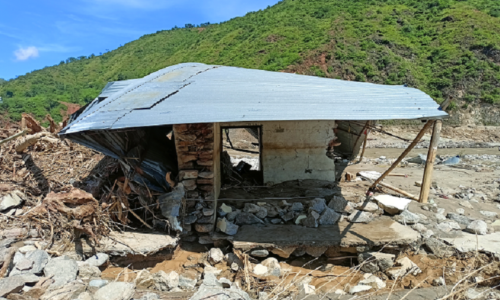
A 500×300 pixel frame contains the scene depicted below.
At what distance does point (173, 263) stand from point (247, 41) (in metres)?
34.7

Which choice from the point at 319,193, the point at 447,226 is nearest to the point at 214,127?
the point at 319,193

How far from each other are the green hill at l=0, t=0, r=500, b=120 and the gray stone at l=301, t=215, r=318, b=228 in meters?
23.8

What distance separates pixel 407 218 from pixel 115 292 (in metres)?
4.82

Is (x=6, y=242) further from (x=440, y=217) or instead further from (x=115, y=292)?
(x=440, y=217)

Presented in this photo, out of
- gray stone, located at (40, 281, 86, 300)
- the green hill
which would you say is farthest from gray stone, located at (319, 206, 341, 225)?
the green hill

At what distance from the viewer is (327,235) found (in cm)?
492

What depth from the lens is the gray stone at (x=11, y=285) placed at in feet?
9.54

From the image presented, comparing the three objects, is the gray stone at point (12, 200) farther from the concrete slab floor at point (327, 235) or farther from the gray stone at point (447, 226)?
the gray stone at point (447, 226)

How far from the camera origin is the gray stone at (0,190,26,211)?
470 centimetres

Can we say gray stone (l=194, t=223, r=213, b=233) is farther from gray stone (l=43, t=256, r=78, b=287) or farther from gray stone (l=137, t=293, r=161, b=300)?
gray stone (l=43, t=256, r=78, b=287)

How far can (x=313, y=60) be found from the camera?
29.1 metres

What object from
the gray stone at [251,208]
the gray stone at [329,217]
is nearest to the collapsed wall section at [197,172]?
the gray stone at [251,208]

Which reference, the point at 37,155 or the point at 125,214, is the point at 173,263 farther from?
the point at 37,155

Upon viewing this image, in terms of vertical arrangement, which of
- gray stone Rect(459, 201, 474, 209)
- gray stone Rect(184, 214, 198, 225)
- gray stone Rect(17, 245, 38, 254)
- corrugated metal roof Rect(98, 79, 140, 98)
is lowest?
gray stone Rect(459, 201, 474, 209)
